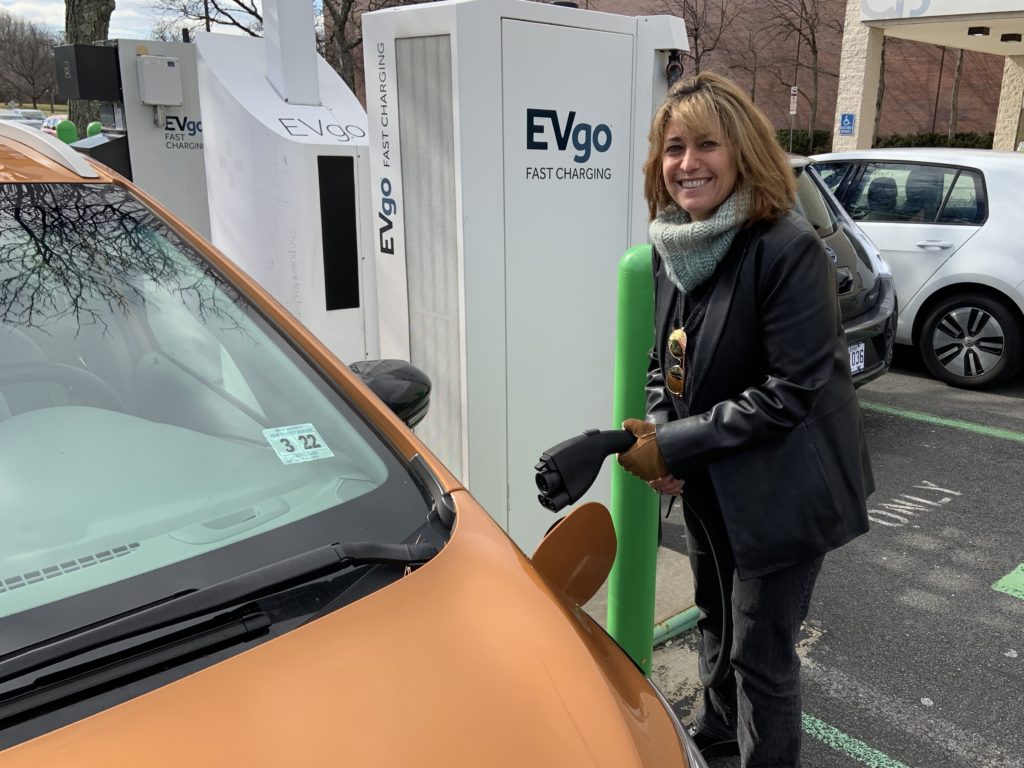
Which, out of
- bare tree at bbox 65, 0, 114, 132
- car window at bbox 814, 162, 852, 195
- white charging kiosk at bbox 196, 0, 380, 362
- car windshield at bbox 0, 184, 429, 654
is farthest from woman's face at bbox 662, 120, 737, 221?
bare tree at bbox 65, 0, 114, 132

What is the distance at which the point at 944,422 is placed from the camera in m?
5.68

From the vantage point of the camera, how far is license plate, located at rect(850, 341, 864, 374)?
194 inches

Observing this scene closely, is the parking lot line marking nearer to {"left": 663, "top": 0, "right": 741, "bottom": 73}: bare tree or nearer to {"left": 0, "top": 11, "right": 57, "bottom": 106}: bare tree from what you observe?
{"left": 663, "top": 0, "right": 741, "bottom": 73}: bare tree

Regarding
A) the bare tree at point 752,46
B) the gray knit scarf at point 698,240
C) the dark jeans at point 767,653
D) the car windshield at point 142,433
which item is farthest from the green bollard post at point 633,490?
the bare tree at point 752,46

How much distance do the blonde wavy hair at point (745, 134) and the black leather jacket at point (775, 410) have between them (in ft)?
0.18

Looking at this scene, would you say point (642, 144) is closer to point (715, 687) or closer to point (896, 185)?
point (715, 687)

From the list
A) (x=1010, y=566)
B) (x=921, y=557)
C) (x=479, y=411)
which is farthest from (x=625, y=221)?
(x=1010, y=566)

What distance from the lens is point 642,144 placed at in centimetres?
339

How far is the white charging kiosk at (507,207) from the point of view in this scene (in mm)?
2916

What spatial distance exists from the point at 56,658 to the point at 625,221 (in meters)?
2.70

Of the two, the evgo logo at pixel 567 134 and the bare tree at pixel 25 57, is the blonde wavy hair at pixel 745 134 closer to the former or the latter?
the evgo logo at pixel 567 134

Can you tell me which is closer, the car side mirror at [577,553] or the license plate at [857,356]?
the car side mirror at [577,553]

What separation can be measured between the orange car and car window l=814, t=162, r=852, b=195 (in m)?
6.25

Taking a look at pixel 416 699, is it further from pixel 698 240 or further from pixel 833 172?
pixel 833 172
